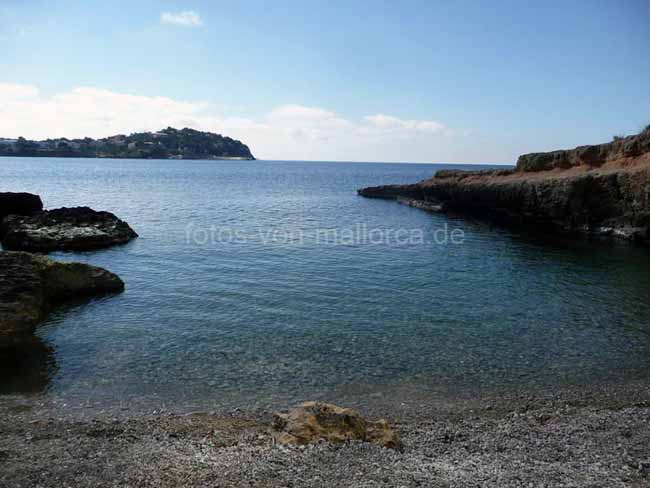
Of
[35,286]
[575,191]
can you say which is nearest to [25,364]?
[35,286]

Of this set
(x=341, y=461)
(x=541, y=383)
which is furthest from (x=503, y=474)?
(x=541, y=383)

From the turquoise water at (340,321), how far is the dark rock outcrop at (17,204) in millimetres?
11901

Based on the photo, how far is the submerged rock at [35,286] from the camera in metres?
15.8

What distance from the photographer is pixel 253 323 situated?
18625mm

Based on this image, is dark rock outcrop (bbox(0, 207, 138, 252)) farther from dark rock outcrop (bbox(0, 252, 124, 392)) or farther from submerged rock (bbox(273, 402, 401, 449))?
submerged rock (bbox(273, 402, 401, 449))

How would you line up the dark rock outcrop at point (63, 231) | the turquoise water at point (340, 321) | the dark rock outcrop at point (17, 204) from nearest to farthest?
the turquoise water at point (340, 321) → the dark rock outcrop at point (63, 231) → the dark rock outcrop at point (17, 204)

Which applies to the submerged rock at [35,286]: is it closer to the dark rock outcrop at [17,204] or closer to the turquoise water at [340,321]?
the turquoise water at [340,321]

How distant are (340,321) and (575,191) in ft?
116

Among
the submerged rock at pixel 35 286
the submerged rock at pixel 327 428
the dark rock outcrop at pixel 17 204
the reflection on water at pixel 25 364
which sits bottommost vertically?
the reflection on water at pixel 25 364

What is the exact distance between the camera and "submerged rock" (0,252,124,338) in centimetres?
1581

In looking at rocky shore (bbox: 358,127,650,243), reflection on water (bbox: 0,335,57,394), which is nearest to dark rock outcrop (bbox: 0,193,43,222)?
reflection on water (bbox: 0,335,57,394)

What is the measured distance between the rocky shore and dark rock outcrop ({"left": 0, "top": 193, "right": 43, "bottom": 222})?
46.3 metres

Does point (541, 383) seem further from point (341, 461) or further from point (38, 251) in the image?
point (38, 251)

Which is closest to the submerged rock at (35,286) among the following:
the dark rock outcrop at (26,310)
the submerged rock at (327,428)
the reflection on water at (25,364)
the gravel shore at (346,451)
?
the dark rock outcrop at (26,310)
